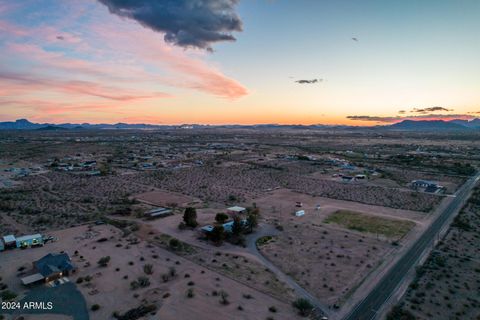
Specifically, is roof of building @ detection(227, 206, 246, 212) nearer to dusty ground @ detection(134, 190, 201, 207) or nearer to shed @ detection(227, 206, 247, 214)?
shed @ detection(227, 206, 247, 214)

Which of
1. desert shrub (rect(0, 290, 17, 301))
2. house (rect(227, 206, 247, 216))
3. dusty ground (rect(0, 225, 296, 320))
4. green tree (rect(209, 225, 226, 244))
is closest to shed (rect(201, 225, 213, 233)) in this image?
green tree (rect(209, 225, 226, 244))

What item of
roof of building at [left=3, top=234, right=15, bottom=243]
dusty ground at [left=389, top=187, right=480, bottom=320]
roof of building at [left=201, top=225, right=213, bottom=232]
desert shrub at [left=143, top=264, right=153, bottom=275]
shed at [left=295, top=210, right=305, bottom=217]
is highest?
roof of building at [left=3, top=234, right=15, bottom=243]

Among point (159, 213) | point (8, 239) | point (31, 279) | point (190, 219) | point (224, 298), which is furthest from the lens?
point (159, 213)

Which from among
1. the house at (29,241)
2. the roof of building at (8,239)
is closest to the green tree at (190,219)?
the house at (29,241)

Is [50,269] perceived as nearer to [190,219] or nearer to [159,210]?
[190,219]

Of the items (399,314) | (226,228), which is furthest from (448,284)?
(226,228)

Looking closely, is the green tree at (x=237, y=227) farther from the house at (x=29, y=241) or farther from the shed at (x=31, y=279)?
the house at (x=29, y=241)

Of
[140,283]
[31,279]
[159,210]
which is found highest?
[159,210]
